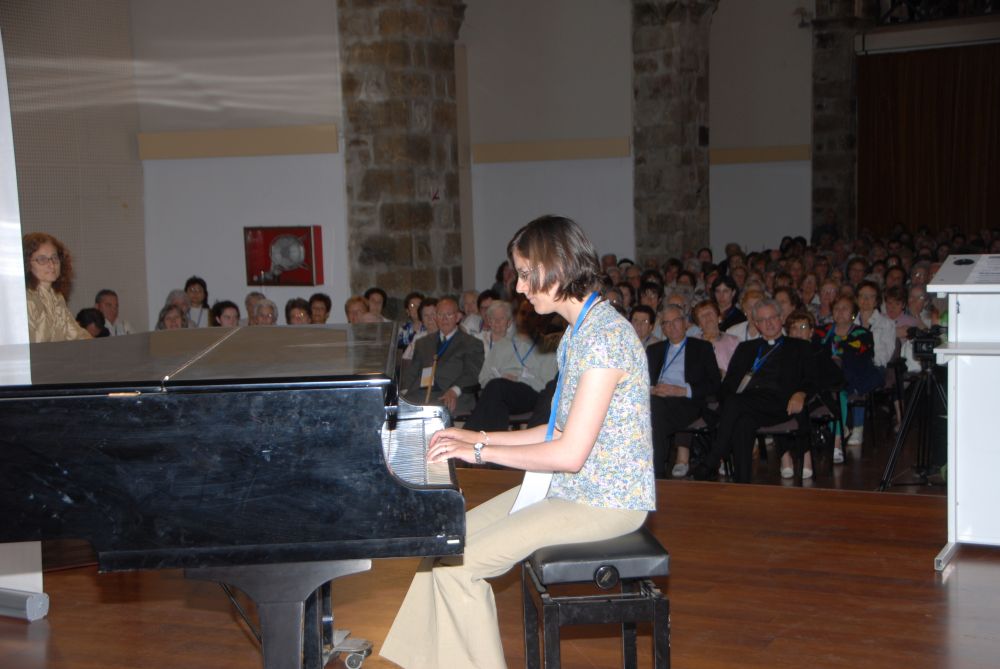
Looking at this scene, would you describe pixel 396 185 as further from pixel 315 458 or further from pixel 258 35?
pixel 315 458

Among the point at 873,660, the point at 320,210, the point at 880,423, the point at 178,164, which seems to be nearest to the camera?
the point at 873,660

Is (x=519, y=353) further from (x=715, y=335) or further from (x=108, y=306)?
(x=108, y=306)

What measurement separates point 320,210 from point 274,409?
22.8 ft

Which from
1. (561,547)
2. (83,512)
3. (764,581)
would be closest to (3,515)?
(83,512)

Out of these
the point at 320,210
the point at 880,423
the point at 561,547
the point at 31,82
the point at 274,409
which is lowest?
the point at 880,423

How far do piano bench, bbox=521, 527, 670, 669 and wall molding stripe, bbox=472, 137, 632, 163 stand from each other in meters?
9.02

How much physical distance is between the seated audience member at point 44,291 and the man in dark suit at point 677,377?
117 inches

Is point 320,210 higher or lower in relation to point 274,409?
higher

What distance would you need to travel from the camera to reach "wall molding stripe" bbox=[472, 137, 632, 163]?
11.3m

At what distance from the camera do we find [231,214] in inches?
372

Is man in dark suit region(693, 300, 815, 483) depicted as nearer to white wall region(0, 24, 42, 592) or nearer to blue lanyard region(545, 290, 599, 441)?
blue lanyard region(545, 290, 599, 441)

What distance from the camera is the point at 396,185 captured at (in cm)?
841

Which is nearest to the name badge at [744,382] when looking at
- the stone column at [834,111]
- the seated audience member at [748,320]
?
the seated audience member at [748,320]

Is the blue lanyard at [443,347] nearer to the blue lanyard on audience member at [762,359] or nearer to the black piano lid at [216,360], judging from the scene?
the blue lanyard on audience member at [762,359]
